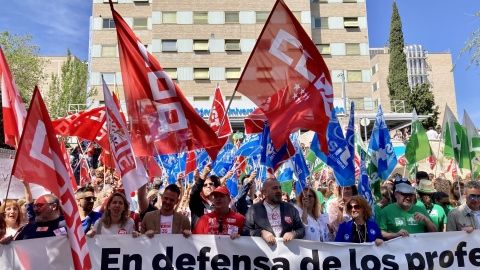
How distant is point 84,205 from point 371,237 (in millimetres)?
3932

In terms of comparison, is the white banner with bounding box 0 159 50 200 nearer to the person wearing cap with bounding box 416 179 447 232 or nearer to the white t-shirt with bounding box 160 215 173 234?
the white t-shirt with bounding box 160 215 173 234

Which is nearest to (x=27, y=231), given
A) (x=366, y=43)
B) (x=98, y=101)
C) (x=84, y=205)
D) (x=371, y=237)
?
(x=84, y=205)

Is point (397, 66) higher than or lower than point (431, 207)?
Result: higher

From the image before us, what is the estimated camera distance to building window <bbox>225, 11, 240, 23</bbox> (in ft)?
154

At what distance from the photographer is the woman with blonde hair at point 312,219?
22.4 ft

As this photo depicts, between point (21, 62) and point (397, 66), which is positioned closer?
point (21, 62)

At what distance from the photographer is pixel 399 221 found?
641 centimetres

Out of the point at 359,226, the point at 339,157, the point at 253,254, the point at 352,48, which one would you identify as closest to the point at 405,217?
the point at 359,226

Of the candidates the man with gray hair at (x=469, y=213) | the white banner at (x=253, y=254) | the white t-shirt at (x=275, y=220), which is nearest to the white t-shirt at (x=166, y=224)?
the white banner at (x=253, y=254)

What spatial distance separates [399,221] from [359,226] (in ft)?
2.31

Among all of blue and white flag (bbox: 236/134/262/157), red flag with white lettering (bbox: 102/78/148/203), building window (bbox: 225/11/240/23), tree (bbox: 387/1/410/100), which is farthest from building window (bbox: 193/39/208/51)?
red flag with white lettering (bbox: 102/78/148/203)

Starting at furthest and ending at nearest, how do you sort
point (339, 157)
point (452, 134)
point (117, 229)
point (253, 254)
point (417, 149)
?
1. point (417, 149)
2. point (452, 134)
3. point (339, 157)
4. point (117, 229)
5. point (253, 254)

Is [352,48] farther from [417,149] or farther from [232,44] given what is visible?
[417,149]

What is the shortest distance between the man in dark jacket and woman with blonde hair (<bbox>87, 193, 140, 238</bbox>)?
5.07ft
